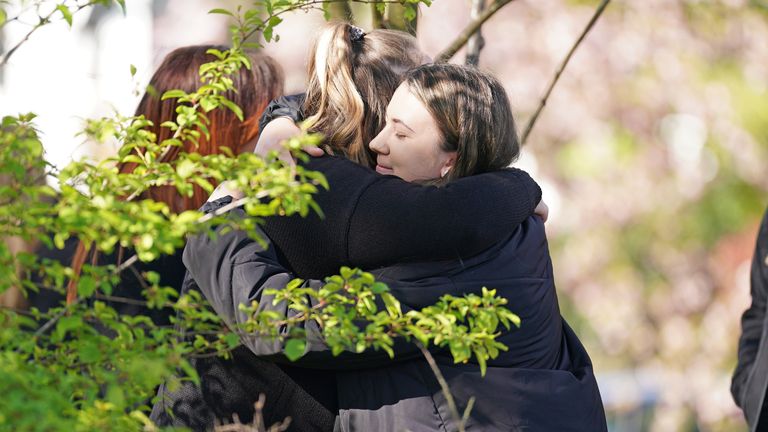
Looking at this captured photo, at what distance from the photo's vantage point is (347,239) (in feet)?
7.90

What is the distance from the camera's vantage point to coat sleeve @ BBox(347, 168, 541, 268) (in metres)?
2.36

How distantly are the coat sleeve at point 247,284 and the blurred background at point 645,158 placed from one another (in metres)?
6.77

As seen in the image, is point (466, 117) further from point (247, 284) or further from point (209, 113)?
point (209, 113)

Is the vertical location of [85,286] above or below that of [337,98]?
below

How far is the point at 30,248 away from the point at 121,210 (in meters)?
2.38

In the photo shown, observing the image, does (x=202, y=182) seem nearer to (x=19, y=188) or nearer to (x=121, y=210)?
(x=121, y=210)

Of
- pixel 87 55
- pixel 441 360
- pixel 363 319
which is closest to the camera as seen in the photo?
pixel 363 319

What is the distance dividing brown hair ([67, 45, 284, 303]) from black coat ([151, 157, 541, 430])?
660mm

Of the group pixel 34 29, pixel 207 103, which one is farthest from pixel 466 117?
pixel 34 29

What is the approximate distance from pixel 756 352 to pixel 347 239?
1.81 m

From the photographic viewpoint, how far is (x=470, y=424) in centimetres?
243

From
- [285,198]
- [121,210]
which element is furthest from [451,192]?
[121,210]

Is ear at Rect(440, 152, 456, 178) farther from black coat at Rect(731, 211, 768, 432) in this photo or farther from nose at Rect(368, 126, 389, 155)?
black coat at Rect(731, 211, 768, 432)

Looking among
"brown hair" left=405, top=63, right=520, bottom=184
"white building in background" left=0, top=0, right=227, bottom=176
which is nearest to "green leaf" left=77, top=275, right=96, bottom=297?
"brown hair" left=405, top=63, right=520, bottom=184
